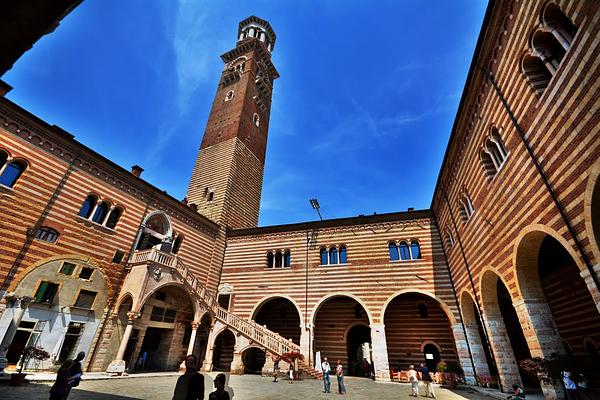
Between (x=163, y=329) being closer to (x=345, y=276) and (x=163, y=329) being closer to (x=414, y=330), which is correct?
(x=345, y=276)

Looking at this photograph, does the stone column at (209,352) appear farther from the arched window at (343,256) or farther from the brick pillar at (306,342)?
the arched window at (343,256)

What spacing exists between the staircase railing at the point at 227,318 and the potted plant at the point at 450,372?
7.24 meters

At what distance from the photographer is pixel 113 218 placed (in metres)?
14.2

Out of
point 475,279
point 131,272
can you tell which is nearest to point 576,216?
point 475,279

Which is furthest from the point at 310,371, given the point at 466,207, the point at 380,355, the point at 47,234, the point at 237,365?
the point at 47,234

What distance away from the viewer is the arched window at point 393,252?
1630 centimetres

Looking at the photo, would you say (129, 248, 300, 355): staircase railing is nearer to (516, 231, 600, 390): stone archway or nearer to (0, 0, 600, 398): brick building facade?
(0, 0, 600, 398): brick building facade

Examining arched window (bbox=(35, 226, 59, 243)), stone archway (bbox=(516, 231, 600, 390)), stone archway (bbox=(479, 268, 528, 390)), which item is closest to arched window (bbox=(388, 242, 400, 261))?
stone archway (bbox=(479, 268, 528, 390))

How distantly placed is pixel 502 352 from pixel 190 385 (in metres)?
11.2

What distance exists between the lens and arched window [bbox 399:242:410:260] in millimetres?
16128

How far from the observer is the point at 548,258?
11.2 m

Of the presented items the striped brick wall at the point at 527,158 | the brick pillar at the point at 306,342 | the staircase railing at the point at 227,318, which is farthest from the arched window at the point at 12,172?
the striped brick wall at the point at 527,158

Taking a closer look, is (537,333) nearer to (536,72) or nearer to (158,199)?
(536,72)

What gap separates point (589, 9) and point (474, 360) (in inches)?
524
